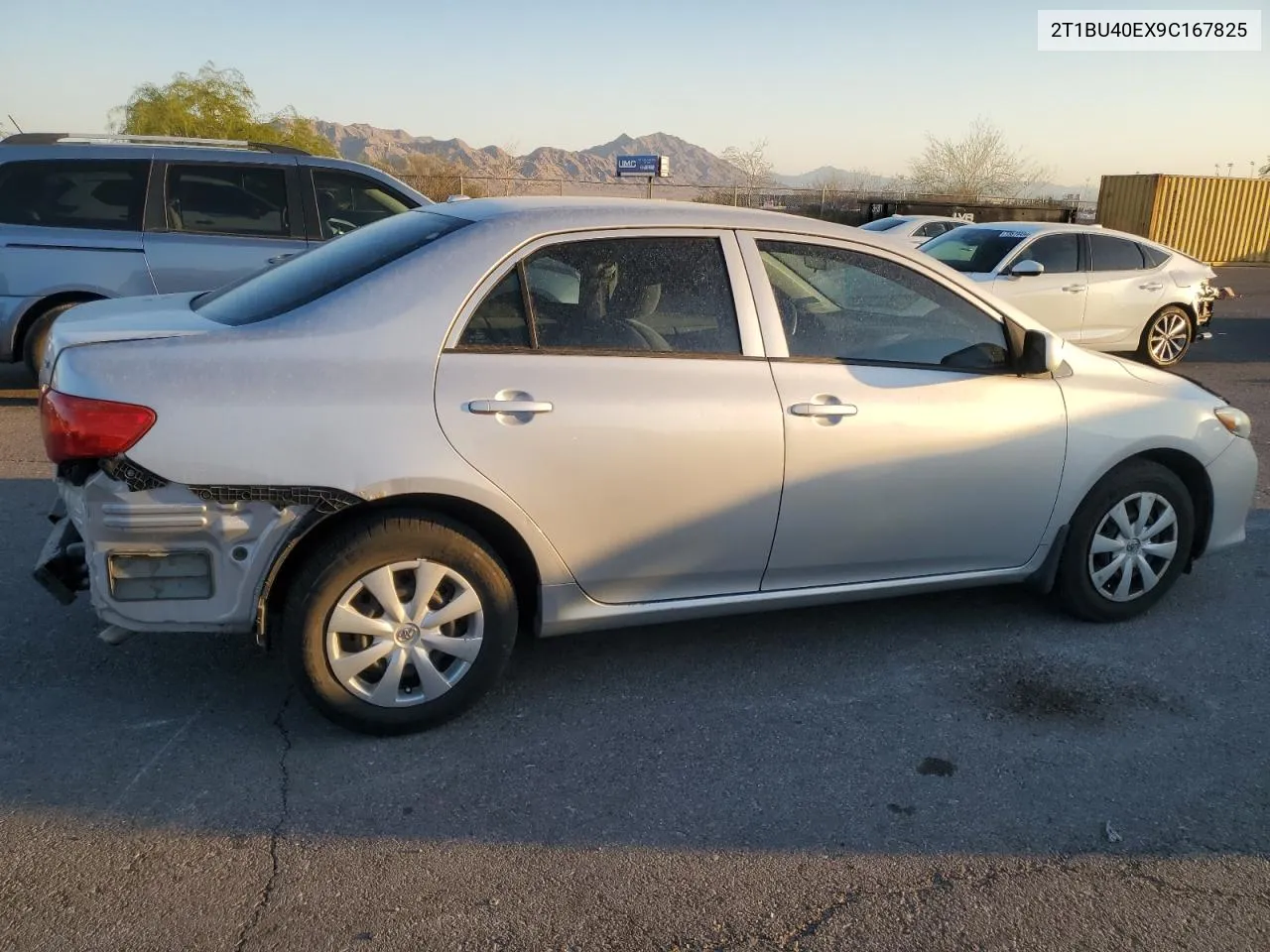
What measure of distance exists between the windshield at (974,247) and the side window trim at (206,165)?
20.6 ft

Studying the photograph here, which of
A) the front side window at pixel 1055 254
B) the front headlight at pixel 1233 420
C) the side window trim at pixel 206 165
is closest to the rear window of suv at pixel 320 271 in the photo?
the front headlight at pixel 1233 420

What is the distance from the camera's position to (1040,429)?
4176mm

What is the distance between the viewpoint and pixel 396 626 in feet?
11.0

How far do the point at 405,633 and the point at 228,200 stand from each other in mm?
5774

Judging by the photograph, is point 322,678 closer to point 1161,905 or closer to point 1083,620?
point 1161,905

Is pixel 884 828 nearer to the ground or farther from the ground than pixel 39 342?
nearer to the ground

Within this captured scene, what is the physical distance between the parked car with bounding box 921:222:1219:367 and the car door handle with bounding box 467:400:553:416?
8439 millimetres

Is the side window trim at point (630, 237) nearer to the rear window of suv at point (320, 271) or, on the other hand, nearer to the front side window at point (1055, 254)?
the rear window of suv at point (320, 271)

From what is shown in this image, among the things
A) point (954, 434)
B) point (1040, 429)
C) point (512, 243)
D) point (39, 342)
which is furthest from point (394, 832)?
point (39, 342)

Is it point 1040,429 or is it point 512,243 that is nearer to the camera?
point 512,243

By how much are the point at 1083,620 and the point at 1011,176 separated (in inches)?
1997

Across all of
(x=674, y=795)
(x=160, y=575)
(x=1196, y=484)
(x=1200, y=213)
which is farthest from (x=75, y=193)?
(x=1200, y=213)

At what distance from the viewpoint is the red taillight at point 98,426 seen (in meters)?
3.07

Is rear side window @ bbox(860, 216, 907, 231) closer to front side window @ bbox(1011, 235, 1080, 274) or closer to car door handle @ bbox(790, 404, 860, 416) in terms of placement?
front side window @ bbox(1011, 235, 1080, 274)
